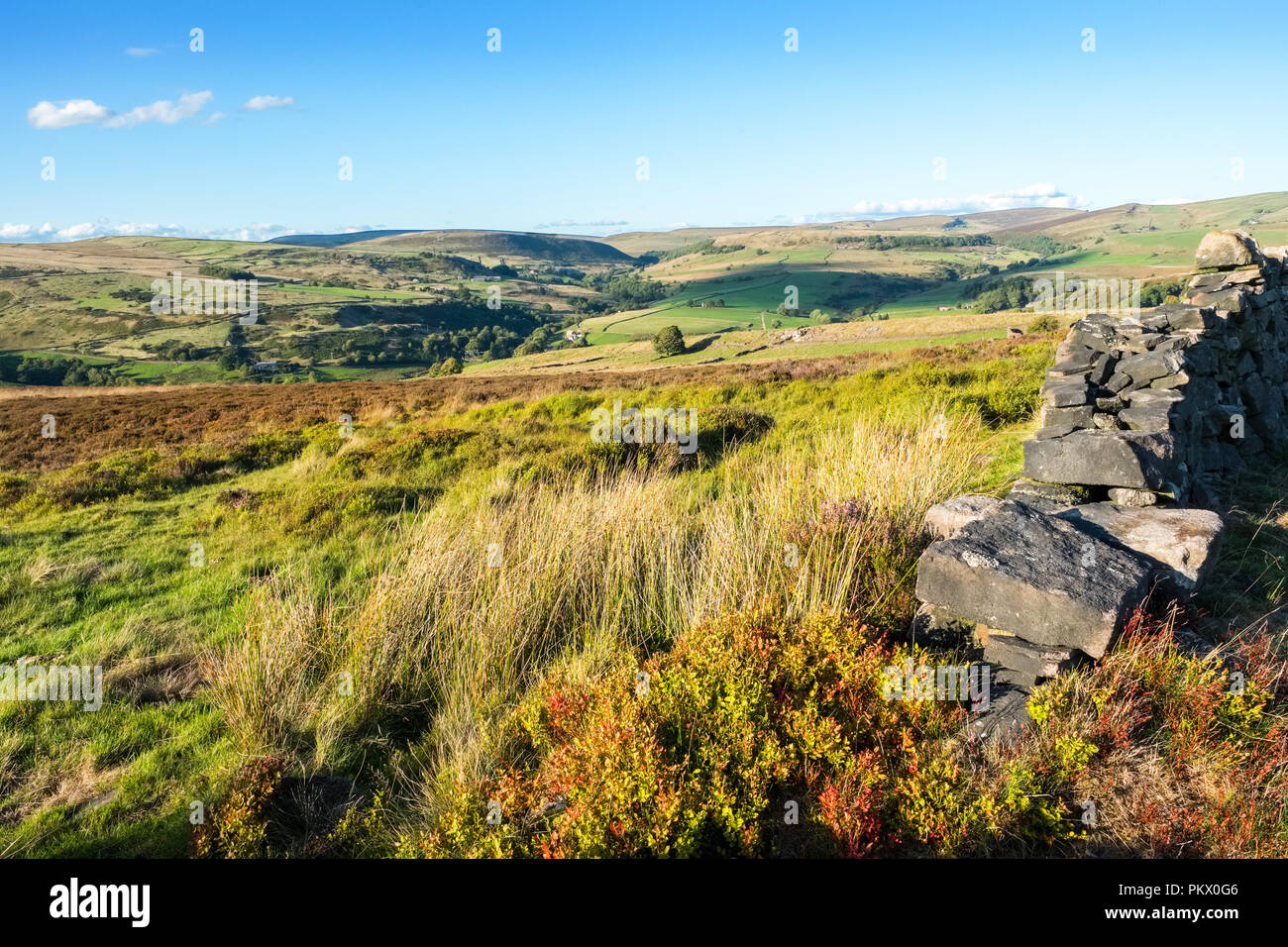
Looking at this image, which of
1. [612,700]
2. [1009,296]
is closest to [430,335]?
[1009,296]

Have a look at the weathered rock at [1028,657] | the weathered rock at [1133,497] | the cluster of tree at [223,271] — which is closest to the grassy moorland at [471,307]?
the cluster of tree at [223,271]

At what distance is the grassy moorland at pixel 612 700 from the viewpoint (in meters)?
2.99

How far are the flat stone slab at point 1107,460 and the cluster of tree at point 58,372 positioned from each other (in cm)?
7223

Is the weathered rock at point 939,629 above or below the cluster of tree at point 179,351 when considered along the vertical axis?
below

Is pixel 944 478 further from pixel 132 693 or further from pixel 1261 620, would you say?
pixel 132 693

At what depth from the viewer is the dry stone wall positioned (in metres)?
3.78

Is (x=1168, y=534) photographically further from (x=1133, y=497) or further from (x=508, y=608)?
(x=508, y=608)

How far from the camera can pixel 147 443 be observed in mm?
18484

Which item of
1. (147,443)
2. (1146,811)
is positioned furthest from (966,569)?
(147,443)

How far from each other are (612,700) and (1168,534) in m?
3.90

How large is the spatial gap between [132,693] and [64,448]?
18153 mm

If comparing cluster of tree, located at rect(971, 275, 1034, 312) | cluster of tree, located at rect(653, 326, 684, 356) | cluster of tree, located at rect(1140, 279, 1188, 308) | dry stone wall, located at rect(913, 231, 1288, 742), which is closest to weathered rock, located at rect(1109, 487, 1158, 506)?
dry stone wall, located at rect(913, 231, 1288, 742)

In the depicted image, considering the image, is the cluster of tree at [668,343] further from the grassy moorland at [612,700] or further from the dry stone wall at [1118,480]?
the grassy moorland at [612,700]

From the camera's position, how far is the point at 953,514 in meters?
5.03
